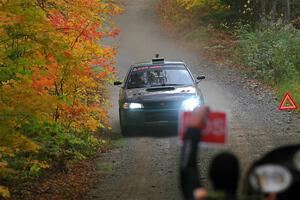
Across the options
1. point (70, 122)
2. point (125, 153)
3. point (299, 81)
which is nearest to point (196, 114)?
point (70, 122)

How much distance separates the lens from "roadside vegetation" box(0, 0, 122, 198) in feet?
26.5

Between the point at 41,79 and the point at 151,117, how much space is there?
4.80 m

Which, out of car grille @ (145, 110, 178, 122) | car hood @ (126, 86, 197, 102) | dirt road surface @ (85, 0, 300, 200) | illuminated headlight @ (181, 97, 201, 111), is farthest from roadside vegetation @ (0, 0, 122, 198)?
illuminated headlight @ (181, 97, 201, 111)

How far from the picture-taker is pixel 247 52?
24.9 metres

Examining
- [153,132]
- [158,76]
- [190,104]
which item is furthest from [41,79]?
[158,76]

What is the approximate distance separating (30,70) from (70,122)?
270 centimetres

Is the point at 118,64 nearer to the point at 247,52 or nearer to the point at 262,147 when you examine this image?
the point at 247,52

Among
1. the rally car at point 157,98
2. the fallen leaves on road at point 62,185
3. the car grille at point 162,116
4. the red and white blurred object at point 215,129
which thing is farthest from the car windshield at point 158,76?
the red and white blurred object at point 215,129

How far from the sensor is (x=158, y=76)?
14688 mm

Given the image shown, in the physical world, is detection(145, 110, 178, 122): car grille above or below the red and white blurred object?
above

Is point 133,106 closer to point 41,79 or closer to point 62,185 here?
point 62,185

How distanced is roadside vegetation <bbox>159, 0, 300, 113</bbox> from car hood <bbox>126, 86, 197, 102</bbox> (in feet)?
15.7

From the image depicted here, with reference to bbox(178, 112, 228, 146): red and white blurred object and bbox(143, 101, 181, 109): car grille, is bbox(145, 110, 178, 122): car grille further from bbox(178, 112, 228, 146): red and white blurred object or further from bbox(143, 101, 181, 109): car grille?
bbox(178, 112, 228, 146): red and white blurred object

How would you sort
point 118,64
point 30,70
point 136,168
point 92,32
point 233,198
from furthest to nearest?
point 118,64 < point 92,32 < point 136,168 < point 30,70 < point 233,198
